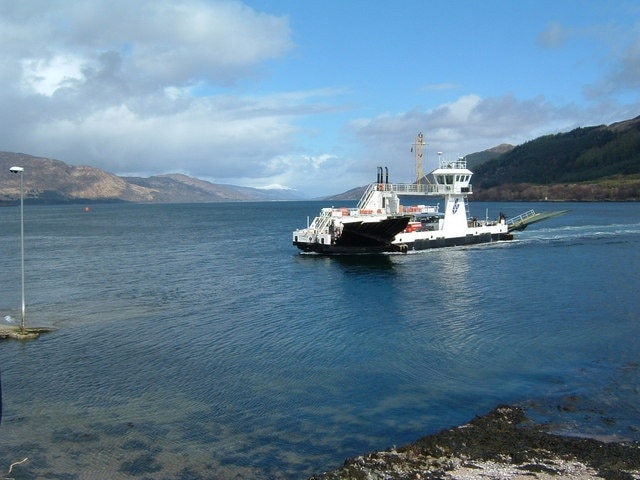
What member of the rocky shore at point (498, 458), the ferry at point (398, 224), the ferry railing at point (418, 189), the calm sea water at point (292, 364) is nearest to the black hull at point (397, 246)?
the ferry at point (398, 224)

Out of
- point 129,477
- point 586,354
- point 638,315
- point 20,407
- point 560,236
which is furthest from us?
point 560,236

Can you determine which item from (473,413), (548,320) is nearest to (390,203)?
(548,320)

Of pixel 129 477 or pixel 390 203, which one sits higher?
pixel 390 203

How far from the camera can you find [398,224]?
64812mm

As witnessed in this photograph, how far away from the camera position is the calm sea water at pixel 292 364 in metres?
18.3

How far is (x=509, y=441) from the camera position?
57.3 ft

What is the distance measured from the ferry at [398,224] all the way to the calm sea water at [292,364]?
10.3 meters

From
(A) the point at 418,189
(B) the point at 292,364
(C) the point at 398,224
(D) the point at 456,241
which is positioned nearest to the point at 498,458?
(B) the point at 292,364

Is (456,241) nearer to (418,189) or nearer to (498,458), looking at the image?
(418,189)

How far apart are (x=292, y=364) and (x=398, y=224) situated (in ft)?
130

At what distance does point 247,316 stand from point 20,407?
1691 centimetres

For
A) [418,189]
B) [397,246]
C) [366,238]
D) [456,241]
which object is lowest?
[397,246]

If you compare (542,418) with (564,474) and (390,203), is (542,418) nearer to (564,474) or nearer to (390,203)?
(564,474)

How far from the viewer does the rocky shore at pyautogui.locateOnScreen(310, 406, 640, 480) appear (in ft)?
50.0
